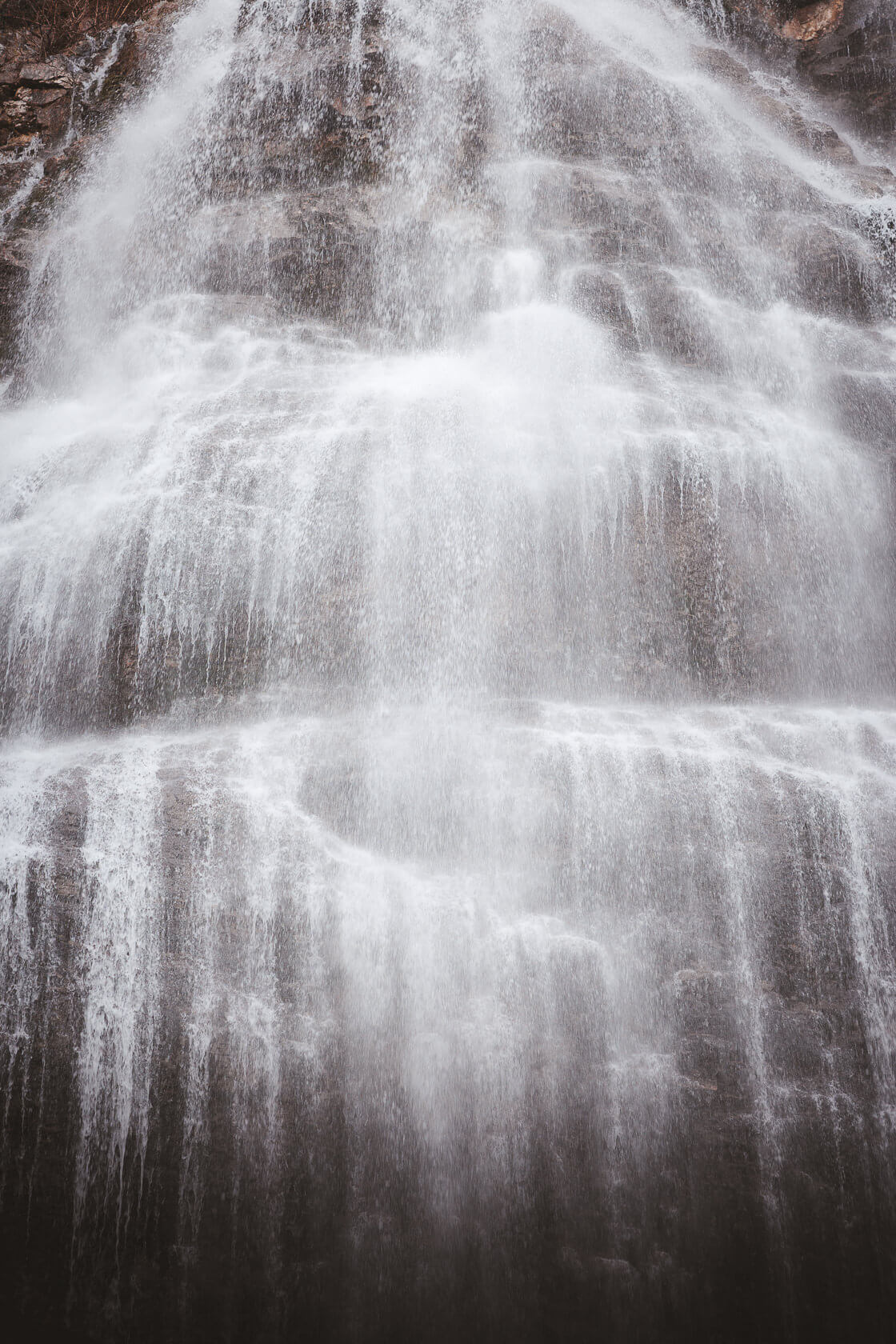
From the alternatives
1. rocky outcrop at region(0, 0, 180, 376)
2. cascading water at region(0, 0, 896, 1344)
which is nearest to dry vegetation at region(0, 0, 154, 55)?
rocky outcrop at region(0, 0, 180, 376)

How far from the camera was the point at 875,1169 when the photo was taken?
19.6 ft

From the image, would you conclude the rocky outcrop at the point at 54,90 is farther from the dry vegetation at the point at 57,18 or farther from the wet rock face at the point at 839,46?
the wet rock face at the point at 839,46

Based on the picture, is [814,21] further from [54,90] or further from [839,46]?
[54,90]

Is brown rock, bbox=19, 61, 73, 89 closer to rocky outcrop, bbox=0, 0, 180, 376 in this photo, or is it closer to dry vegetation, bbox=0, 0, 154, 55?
rocky outcrop, bbox=0, 0, 180, 376

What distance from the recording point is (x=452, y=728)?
24.6 ft

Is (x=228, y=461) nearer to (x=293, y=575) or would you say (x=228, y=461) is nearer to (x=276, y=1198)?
(x=293, y=575)

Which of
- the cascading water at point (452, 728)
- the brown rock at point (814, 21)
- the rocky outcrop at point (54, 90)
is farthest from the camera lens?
the brown rock at point (814, 21)

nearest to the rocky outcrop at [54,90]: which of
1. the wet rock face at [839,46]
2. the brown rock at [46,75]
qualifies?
the brown rock at [46,75]

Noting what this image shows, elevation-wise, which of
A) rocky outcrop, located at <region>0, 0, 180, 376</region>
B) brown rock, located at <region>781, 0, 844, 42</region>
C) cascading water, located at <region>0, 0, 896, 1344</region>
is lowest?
cascading water, located at <region>0, 0, 896, 1344</region>

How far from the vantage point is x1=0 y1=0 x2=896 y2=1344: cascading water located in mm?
6020

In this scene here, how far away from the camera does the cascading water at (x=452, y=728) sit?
602 cm

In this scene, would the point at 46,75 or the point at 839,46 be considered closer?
the point at 46,75

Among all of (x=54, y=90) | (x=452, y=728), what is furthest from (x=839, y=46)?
(x=452, y=728)

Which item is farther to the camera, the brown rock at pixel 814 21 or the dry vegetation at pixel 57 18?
the brown rock at pixel 814 21
